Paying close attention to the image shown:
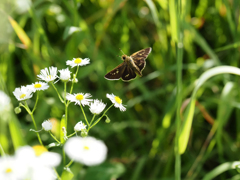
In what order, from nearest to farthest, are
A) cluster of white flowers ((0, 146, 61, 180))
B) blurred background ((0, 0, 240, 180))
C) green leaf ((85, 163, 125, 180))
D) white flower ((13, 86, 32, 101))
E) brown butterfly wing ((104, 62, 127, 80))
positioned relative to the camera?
cluster of white flowers ((0, 146, 61, 180))
white flower ((13, 86, 32, 101))
brown butterfly wing ((104, 62, 127, 80))
green leaf ((85, 163, 125, 180))
blurred background ((0, 0, 240, 180))

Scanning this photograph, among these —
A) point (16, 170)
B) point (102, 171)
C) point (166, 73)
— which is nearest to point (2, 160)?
point (16, 170)

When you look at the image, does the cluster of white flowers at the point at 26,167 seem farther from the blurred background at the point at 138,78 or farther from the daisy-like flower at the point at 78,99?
the blurred background at the point at 138,78

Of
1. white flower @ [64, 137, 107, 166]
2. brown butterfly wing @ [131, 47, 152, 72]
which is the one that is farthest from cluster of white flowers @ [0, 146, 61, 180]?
brown butterfly wing @ [131, 47, 152, 72]

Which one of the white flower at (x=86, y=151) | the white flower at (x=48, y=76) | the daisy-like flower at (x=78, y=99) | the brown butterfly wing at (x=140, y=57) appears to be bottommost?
the white flower at (x=86, y=151)

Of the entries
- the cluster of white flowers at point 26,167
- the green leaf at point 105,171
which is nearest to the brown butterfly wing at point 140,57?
the green leaf at point 105,171

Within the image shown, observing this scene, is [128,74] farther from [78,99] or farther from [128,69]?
[78,99]

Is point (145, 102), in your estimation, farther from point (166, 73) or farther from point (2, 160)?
point (2, 160)

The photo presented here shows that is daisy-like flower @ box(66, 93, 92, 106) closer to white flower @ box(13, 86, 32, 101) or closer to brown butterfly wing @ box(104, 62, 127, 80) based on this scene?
white flower @ box(13, 86, 32, 101)
